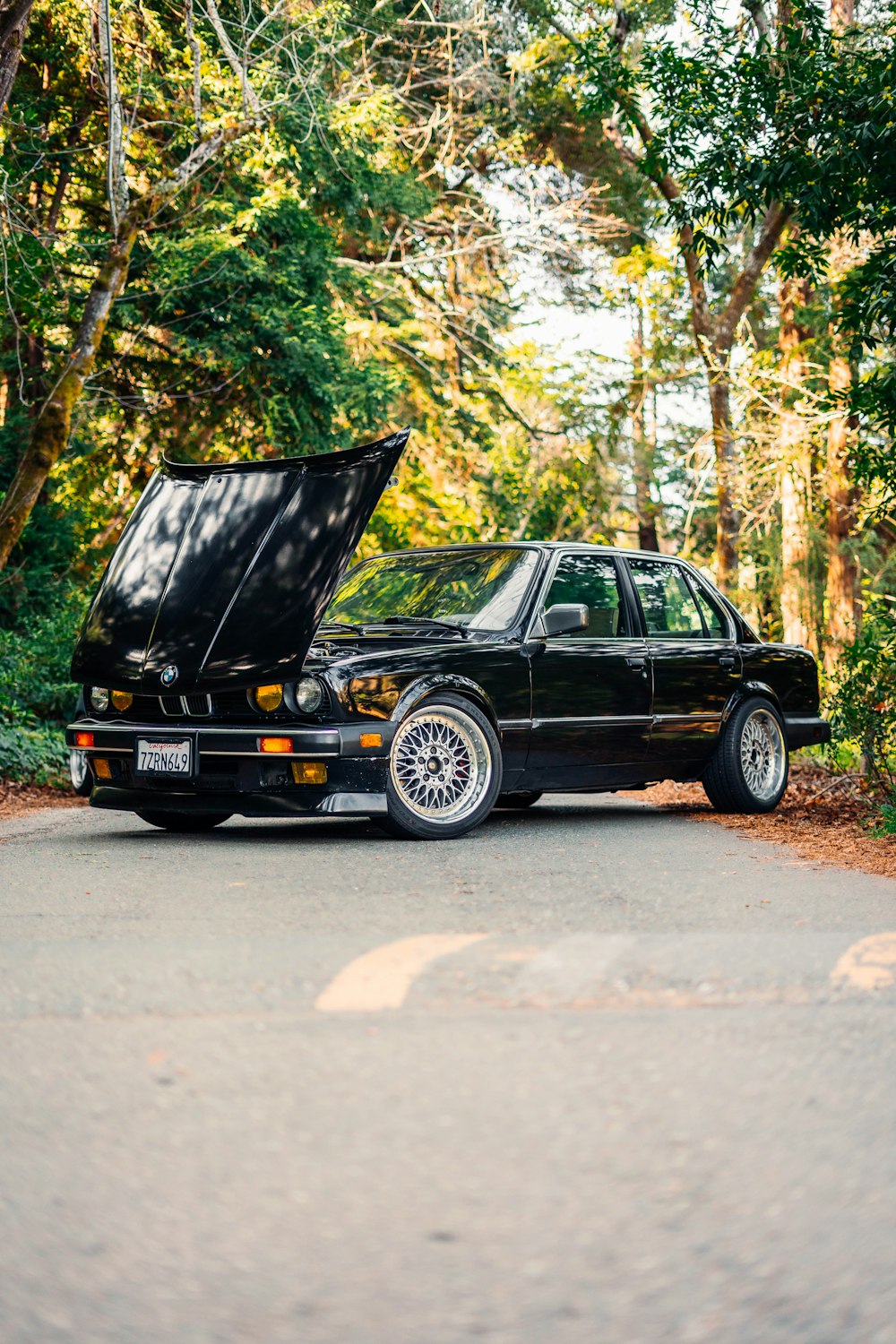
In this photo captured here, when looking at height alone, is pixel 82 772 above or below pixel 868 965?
above

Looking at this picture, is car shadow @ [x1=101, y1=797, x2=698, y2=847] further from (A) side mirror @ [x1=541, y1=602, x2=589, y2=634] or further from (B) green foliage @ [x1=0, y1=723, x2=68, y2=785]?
(B) green foliage @ [x1=0, y1=723, x2=68, y2=785]

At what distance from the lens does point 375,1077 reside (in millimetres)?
3938

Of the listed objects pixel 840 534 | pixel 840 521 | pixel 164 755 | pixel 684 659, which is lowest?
pixel 164 755

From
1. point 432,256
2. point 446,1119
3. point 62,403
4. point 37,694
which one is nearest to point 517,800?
point 37,694

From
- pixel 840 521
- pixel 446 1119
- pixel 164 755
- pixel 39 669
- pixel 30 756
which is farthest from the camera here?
pixel 840 521

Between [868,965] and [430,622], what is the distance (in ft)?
15.4

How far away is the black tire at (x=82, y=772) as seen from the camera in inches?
373

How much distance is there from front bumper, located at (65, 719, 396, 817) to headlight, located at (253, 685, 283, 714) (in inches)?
4.8

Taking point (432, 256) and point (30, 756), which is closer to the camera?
point (30, 756)

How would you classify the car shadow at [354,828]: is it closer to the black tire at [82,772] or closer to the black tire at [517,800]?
the black tire at [517,800]

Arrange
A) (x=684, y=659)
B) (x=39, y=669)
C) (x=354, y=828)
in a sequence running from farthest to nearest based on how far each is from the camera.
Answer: (x=39, y=669) < (x=684, y=659) < (x=354, y=828)

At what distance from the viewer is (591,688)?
978 cm

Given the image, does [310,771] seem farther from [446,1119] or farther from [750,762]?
[446,1119]

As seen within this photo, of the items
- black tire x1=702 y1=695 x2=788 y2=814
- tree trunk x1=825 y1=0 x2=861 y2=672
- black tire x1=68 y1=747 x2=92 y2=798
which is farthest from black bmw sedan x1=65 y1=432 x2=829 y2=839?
tree trunk x1=825 y1=0 x2=861 y2=672
